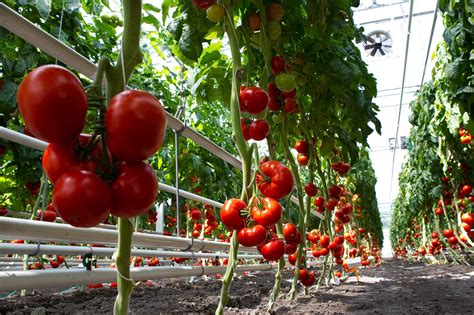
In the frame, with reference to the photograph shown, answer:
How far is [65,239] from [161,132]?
2.92ft

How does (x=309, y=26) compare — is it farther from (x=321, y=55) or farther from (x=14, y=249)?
(x=14, y=249)

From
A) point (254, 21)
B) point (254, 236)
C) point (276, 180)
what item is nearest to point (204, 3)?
point (254, 21)

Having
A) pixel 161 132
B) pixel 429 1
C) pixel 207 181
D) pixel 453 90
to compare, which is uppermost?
pixel 429 1

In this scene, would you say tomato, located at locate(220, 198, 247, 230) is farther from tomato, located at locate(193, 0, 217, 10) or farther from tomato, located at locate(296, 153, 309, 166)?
tomato, located at locate(296, 153, 309, 166)

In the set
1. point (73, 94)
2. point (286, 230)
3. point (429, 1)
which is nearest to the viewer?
point (73, 94)

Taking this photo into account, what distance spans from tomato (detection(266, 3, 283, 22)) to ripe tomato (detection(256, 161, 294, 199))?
60cm

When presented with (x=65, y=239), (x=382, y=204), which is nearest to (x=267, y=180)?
(x=65, y=239)

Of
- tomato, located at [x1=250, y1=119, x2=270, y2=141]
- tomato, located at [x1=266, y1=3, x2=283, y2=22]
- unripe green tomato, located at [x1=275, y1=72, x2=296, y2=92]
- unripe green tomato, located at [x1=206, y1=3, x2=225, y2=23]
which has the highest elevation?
tomato, located at [x1=266, y1=3, x2=283, y2=22]

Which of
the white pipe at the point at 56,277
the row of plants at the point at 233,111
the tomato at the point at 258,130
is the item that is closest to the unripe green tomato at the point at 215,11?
the row of plants at the point at 233,111

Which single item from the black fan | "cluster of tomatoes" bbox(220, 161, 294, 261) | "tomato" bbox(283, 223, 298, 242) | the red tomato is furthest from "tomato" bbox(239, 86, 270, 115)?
the black fan

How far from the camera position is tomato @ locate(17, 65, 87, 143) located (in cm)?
37

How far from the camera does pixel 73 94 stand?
38cm

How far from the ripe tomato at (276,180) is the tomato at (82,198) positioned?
66cm

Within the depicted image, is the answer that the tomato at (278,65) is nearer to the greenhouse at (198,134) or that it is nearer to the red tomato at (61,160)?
the greenhouse at (198,134)
